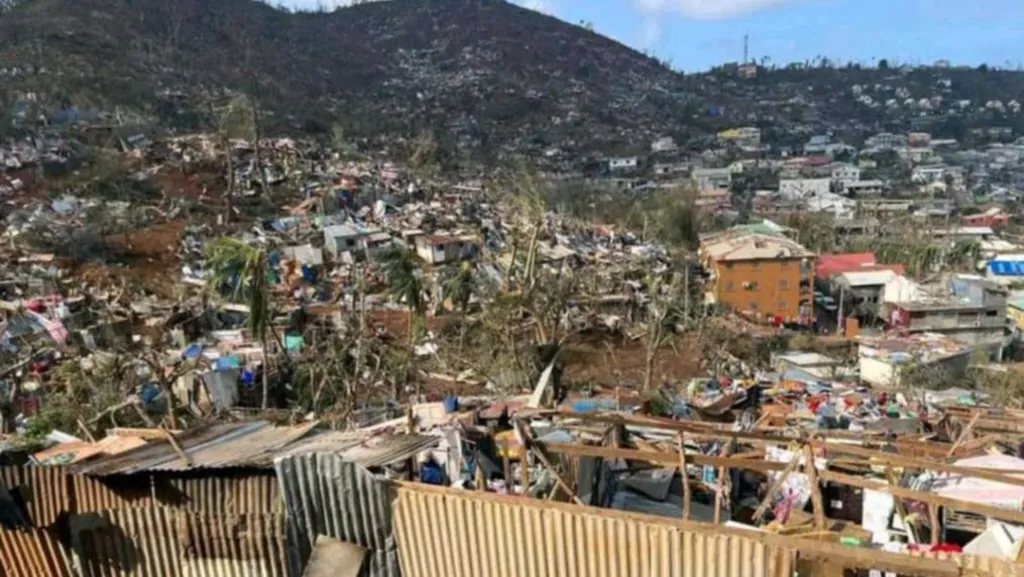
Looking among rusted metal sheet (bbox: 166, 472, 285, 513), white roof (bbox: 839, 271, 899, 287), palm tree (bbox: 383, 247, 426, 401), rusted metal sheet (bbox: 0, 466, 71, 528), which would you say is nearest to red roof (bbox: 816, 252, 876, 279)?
white roof (bbox: 839, 271, 899, 287)

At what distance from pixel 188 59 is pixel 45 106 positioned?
2294 cm

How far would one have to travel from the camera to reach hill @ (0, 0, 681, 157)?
158 ft

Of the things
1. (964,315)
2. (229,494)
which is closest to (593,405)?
(229,494)

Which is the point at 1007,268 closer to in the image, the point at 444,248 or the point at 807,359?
the point at 807,359

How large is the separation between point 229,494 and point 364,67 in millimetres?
87211

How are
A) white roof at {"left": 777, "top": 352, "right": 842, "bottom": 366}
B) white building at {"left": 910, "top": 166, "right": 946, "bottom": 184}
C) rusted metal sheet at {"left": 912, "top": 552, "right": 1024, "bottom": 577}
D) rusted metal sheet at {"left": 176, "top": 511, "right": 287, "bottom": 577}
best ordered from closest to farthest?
1. rusted metal sheet at {"left": 912, "top": 552, "right": 1024, "bottom": 577}
2. rusted metal sheet at {"left": 176, "top": 511, "right": 287, "bottom": 577}
3. white roof at {"left": 777, "top": 352, "right": 842, "bottom": 366}
4. white building at {"left": 910, "top": 166, "right": 946, "bottom": 184}

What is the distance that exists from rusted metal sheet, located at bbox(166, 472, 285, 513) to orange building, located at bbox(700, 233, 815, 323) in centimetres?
2497

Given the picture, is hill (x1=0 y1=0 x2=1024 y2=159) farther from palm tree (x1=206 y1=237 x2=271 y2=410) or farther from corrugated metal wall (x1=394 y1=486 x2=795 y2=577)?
corrugated metal wall (x1=394 y1=486 x2=795 y2=577)

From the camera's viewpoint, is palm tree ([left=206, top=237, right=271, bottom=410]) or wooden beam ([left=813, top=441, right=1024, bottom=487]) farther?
palm tree ([left=206, top=237, right=271, bottom=410])

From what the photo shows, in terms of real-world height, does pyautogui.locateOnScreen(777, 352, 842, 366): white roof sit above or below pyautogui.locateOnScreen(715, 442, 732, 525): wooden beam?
below

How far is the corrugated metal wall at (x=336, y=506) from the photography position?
330 cm

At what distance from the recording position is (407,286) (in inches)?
667

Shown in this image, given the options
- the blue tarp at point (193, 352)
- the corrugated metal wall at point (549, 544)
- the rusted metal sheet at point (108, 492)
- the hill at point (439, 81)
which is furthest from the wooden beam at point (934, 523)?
the hill at point (439, 81)

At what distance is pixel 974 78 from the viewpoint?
414 ft
